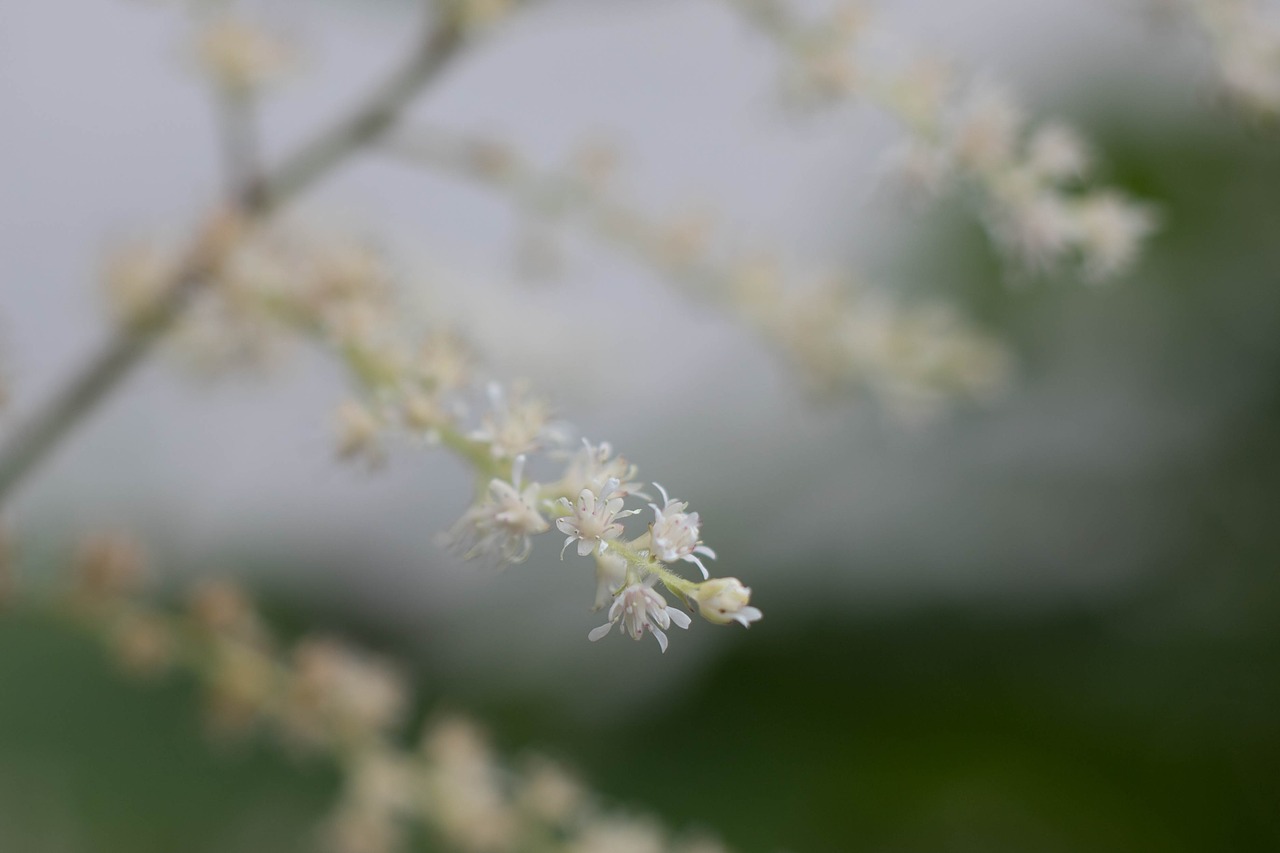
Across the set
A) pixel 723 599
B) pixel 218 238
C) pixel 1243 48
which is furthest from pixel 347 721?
pixel 1243 48

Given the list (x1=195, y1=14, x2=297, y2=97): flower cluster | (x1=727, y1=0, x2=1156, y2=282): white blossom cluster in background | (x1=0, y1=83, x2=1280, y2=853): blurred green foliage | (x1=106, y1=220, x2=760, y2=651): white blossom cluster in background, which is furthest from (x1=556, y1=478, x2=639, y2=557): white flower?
(x1=0, y1=83, x2=1280, y2=853): blurred green foliage

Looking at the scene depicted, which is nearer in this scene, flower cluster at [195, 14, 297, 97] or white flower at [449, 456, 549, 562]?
white flower at [449, 456, 549, 562]

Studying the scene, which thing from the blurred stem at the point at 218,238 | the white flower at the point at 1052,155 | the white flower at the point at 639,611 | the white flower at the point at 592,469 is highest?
the white flower at the point at 1052,155

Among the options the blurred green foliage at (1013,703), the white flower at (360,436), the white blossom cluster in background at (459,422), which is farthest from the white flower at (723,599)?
the blurred green foliage at (1013,703)

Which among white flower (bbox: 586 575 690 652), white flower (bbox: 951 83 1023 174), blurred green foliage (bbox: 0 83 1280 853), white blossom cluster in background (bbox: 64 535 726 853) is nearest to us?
white flower (bbox: 586 575 690 652)

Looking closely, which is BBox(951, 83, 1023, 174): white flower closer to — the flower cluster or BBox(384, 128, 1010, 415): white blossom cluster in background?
BBox(384, 128, 1010, 415): white blossom cluster in background

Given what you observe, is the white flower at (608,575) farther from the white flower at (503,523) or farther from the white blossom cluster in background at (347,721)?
the white blossom cluster in background at (347,721)
